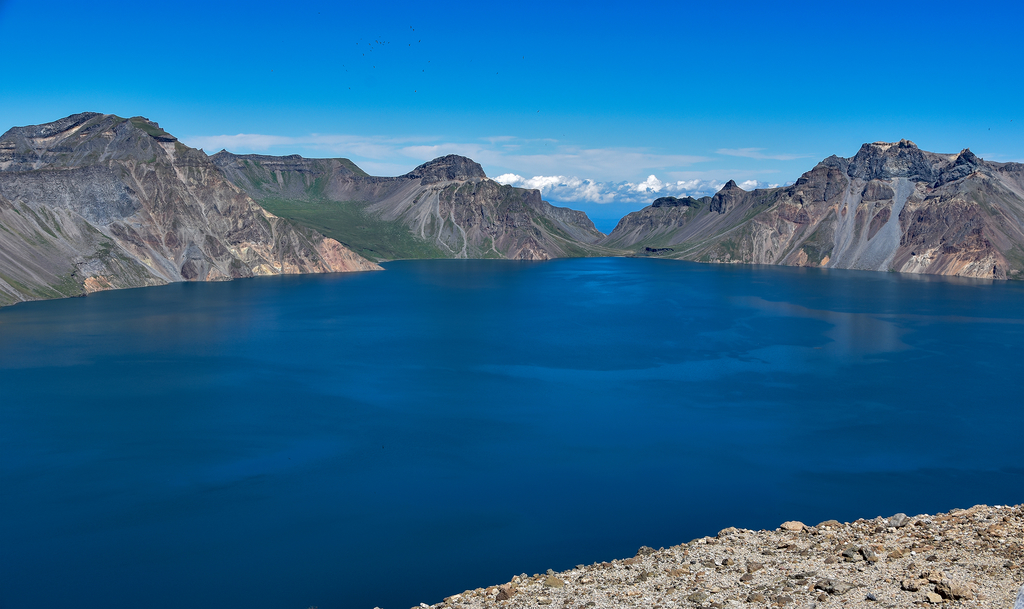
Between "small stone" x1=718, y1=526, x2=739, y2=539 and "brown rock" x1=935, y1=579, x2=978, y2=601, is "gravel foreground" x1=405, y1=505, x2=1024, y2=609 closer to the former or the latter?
"brown rock" x1=935, y1=579, x2=978, y2=601

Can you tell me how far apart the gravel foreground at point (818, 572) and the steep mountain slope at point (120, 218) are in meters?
115

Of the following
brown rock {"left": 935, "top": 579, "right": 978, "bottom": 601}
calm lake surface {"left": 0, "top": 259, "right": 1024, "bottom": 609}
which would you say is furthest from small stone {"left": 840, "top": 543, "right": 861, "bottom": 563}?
calm lake surface {"left": 0, "top": 259, "right": 1024, "bottom": 609}

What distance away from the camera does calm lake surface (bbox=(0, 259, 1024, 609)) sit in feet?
110

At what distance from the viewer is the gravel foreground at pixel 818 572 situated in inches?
861

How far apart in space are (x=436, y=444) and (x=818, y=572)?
29.6 m

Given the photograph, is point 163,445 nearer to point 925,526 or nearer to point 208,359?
point 208,359

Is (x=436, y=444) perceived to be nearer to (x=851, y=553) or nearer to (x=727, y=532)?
(x=727, y=532)

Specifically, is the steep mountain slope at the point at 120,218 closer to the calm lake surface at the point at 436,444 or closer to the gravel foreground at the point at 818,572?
the calm lake surface at the point at 436,444

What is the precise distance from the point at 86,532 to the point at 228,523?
6.68 meters

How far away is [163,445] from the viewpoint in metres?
48.2

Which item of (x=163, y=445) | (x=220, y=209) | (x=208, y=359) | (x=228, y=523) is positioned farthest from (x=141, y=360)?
(x=220, y=209)

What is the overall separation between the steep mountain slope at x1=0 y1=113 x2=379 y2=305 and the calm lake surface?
93.4 feet

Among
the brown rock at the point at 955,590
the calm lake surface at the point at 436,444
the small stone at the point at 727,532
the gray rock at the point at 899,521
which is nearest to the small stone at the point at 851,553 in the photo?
the brown rock at the point at 955,590

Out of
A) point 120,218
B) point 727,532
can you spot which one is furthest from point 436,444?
point 120,218
